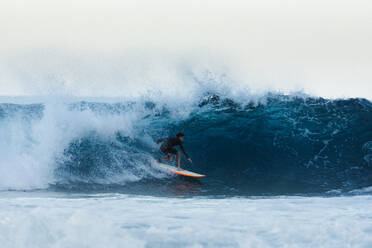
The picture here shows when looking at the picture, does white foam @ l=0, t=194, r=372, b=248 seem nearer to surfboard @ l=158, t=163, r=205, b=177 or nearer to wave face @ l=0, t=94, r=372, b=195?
wave face @ l=0, t=94, r=372, b=195

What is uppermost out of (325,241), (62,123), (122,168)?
(62,123)

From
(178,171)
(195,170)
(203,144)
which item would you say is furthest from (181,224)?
(203,144)

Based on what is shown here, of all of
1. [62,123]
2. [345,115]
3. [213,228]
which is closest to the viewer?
[213,228]

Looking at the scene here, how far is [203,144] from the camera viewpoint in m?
11.1

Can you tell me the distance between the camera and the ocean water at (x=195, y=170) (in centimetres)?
479

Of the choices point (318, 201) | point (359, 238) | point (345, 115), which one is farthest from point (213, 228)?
point (345, 115)

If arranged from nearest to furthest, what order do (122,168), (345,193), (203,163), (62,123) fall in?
1. (345,193)
2. (122,168)
3. (203,163)
4. (62,123)

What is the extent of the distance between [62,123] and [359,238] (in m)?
8.47

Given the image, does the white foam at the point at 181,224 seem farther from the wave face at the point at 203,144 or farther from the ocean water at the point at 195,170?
the wave face at the point at 203,144

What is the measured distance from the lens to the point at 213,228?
4.92 metres

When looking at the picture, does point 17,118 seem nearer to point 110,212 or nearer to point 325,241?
point 110,212

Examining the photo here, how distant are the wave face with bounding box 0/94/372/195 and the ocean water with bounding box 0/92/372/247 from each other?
0.11 feet

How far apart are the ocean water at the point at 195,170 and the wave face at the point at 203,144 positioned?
0.11ft

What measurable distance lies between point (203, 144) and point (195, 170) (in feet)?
5.04
